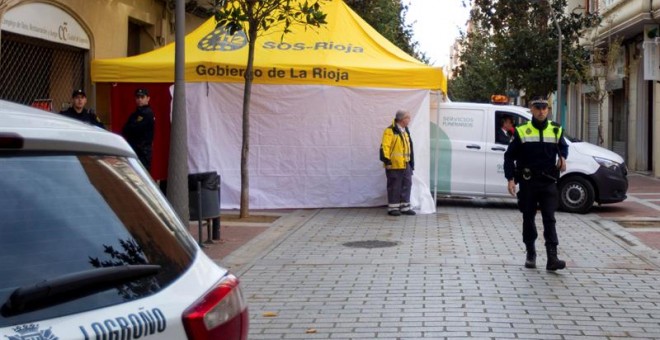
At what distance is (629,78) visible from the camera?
2927 centimetres

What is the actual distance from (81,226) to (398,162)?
12.5 metres

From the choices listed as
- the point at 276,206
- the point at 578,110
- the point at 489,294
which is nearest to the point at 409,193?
the point at 276,206

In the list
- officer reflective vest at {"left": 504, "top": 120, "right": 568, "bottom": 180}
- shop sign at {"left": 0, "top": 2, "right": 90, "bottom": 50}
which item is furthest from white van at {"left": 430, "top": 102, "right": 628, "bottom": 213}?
shop sign at {"left": 0, "top": 2, "right": 90, "bottom": 50}

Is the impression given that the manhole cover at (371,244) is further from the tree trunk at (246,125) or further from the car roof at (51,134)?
the car roof at (51,134)

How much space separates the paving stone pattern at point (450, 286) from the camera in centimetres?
696

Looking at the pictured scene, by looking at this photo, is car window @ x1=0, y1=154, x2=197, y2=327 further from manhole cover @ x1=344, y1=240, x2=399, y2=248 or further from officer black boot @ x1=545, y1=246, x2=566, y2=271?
manhole cover @ x1=344, y1=240, x2=399, y2=248

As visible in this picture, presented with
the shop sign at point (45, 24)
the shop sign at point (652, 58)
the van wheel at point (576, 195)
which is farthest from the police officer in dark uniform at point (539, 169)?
the shop sign at point (652, 58)

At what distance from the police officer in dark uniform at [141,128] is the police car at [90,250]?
10.3m

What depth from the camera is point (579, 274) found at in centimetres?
930

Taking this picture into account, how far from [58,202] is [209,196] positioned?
29.8ft

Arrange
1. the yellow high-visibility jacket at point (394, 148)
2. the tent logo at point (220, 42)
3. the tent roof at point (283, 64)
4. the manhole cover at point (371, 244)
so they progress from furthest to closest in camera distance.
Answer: the tent logo at point (220, 42), the tent roof at point (283, 64), the yellow high-visibility jacket at point (394, 148), the manhole cover at point (371, 244)

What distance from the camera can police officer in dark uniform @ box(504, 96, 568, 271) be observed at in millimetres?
9227

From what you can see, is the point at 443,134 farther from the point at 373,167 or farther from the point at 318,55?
the point at 318,55

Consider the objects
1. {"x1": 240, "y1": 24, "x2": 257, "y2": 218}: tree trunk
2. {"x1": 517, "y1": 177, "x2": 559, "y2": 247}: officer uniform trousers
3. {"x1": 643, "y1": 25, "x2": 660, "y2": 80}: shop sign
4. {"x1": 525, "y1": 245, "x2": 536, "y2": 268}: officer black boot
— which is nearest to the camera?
{"x1": 517, "y1": 177, "x2": 559, "y2": 247}: officer uniform trousers
